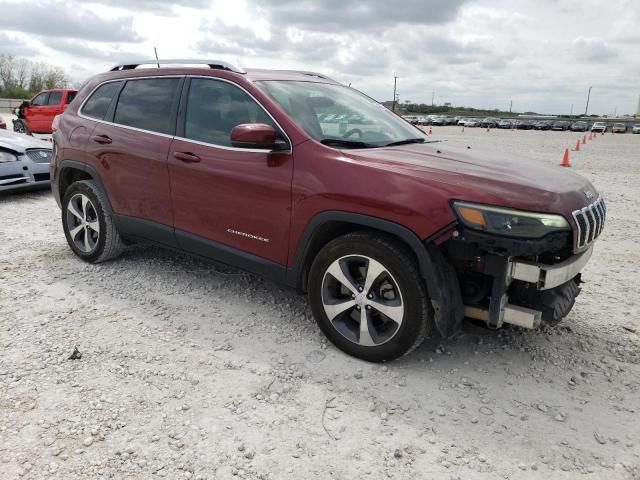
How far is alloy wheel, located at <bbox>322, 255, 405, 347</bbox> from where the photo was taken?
9.98 feet

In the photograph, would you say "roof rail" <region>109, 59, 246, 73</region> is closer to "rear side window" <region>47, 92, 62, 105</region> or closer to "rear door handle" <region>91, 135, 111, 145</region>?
"rear door handle" <region>91, 135, 111, 145</region>

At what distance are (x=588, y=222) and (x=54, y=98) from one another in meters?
21.3

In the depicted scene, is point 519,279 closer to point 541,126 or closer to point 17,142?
point 17,142

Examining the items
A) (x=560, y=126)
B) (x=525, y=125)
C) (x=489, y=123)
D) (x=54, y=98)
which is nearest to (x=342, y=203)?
(x=54, y=98)

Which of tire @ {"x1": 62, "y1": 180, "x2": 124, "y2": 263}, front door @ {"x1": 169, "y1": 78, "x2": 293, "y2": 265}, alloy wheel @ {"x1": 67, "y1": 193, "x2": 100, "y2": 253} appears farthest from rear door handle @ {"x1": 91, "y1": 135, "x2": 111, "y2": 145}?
front door @ {"x1": 169, "y1": 78, "x2": 293, "y2": 265}

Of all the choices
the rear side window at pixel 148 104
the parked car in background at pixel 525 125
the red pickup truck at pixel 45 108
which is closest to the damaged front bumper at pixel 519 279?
the rear side window at pixel 148 104

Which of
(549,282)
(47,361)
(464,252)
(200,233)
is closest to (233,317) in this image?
(200,233)

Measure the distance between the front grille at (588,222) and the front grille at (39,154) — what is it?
7634 millimetres

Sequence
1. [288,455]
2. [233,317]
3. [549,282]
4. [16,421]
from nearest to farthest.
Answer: [288,455] < [16,421] < [549,282] < [233,317]

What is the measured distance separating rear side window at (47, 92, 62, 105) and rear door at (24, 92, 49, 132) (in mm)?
194

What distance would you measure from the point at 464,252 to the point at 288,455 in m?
1.38

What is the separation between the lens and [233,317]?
3.84 meters

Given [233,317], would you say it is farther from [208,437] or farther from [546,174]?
[546,174]

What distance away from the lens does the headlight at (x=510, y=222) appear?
2.67 meters
